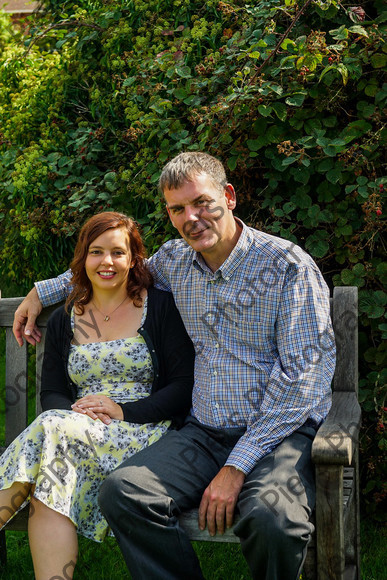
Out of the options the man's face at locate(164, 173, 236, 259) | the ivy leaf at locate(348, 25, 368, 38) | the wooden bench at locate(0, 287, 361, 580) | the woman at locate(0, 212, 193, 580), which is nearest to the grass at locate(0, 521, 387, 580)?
the wooden bench at locate(0, 287, 361, 580)

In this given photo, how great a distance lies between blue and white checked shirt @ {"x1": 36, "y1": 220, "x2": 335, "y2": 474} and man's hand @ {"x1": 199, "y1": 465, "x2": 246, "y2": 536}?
0.15ft

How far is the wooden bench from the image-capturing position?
251cm

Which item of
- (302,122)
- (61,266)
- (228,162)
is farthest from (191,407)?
(61,266)

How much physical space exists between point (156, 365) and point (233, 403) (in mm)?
398

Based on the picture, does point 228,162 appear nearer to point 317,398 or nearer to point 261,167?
point 261,167

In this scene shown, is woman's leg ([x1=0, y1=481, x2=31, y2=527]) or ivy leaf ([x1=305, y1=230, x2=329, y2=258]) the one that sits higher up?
ivy leaf ([x1=305, y1=230, x2=329, y2=258])

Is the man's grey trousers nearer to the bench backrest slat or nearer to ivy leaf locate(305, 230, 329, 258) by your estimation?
the bench backrest slat

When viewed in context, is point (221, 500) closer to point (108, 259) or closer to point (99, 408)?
point (99, 408)

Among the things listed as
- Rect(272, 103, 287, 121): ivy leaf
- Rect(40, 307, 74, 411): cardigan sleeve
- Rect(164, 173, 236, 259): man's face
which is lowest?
Rect(40, 307, 74, 411): cardigan sleeve

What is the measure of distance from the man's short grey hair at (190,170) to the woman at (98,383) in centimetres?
39

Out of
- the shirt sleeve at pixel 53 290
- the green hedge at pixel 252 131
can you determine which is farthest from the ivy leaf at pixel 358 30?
the shirt sleeve at pixel 53 290

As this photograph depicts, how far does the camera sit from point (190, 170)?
9.74 feet

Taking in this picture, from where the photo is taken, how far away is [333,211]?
351cm

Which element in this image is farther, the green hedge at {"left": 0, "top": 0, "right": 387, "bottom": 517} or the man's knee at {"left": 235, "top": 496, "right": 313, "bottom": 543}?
the green hedge at {"left": 0, "top": 0, "right": 387, "bottom": 517}
